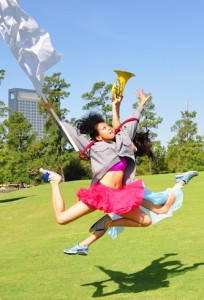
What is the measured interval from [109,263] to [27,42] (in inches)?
159

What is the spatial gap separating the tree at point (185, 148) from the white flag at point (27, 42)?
3354 cm

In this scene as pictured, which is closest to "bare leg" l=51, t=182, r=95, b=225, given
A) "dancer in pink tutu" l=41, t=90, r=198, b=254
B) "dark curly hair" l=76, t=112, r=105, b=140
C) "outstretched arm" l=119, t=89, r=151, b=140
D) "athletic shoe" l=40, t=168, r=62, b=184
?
"dancer in pink tutu" l=41, t=90, r=198, b=254

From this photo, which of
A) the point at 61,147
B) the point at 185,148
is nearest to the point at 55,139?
the point at 61,147

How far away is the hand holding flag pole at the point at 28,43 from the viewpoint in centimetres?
562

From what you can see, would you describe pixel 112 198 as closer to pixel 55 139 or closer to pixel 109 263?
pixel 109 263

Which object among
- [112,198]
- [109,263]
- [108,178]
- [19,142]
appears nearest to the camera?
[112,198]

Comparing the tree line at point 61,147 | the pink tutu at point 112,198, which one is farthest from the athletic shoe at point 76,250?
the tree line at point 61,147

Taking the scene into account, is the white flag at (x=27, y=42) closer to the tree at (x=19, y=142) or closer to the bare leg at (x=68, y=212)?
the bare leg at (x=68, y=212)

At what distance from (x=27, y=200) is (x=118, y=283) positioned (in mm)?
14360

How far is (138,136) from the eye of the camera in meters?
6.01

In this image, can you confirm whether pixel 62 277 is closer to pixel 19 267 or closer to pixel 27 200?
pixel 19 267

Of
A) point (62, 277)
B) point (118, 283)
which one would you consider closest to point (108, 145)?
point (118, 283)

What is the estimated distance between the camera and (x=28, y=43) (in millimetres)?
5738

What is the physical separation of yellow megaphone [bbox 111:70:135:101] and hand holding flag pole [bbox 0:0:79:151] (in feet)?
2.44
